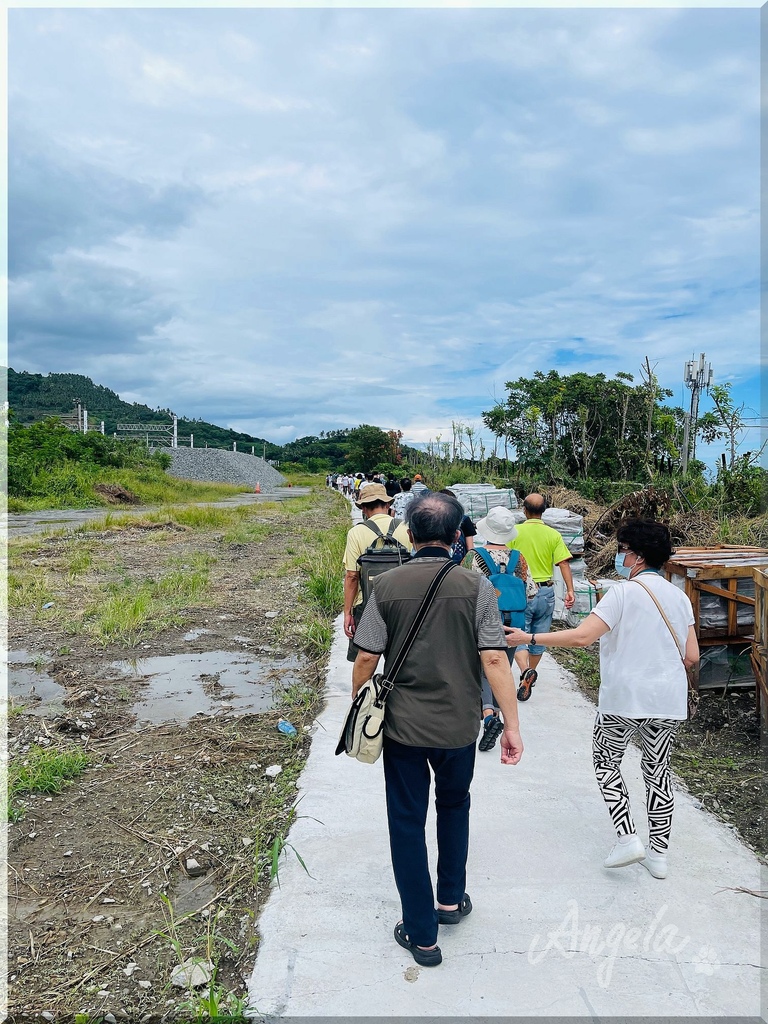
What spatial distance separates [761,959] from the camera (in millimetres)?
2424

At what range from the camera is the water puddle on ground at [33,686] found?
17.2 ft

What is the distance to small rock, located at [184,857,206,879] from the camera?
314 cm

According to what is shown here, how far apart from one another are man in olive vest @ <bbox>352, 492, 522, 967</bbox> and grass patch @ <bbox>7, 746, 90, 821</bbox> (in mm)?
2361

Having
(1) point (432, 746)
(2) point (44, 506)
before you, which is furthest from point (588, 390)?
(2) point (44, 506)

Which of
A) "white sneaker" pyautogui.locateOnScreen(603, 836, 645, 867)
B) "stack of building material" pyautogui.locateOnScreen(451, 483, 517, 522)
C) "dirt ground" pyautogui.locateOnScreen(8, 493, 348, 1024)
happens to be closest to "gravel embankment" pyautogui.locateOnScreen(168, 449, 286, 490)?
"stack of building material" pyautogui.locateOnScreen(451, 483, 517, 522)

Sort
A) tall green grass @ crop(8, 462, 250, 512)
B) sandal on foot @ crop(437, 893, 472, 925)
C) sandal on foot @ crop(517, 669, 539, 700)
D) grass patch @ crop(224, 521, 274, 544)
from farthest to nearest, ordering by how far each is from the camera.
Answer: tall green grass @ crop(8, 462, 250, 512) < grass patch @ crop(224, 521, 274, 544) < sandal on foot @ crop(517, 669, 539, 700) < sandal on foot @ crop(437, 893, 472, 925)

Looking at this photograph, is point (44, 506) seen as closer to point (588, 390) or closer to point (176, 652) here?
point (588, 390)

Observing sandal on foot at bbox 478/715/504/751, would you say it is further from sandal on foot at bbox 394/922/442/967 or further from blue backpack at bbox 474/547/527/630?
sandal on foot at bbox 394/922/442/967

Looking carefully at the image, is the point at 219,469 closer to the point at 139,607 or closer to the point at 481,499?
the point at 481,499

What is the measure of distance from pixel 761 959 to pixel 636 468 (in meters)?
15.2

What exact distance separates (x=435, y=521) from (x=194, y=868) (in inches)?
79.1

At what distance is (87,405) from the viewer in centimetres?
7781

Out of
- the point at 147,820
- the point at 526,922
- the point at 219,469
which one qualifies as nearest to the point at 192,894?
the point at 147,820

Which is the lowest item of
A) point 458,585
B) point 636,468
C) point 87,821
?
point 87,821
